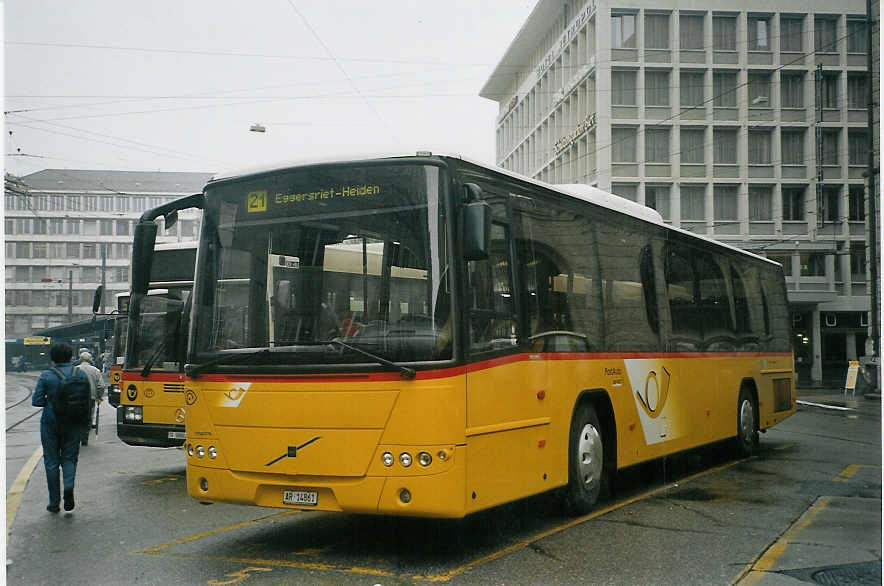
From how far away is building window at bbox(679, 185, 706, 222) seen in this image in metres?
51.2

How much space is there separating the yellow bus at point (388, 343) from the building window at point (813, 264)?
45728 millimetres

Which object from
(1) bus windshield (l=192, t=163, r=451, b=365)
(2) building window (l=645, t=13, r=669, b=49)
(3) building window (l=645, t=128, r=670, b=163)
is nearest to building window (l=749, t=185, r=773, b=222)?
(3) building window (l=645, t=128, r=670, b=163)

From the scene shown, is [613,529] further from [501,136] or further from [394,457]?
[501,136]

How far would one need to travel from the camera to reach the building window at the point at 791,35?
45656 millimetres

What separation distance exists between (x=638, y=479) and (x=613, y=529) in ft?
12.7

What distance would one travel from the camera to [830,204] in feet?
168

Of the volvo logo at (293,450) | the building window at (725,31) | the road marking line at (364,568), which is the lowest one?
the road marking line at (364,568)

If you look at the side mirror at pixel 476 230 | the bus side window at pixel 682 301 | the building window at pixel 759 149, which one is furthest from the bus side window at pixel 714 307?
the building window at pixel 759 149

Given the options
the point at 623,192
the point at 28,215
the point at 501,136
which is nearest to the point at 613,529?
the point at 623,192

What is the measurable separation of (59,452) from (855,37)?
4430cm

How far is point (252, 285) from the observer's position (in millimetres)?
7934

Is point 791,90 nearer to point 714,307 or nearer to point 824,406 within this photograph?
point 824,406

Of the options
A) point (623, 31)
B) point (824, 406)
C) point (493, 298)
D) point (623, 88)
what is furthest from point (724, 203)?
point (493, 298)

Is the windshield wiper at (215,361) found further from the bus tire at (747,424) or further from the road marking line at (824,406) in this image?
the road marking line at (824,406)
